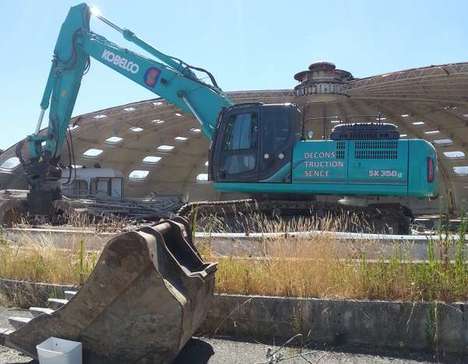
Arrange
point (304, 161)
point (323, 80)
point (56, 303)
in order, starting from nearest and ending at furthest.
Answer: point (56, 303) → point (304, 161) → point (323, 80)

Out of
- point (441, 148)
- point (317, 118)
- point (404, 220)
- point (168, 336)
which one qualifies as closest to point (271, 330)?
point (168, 336)

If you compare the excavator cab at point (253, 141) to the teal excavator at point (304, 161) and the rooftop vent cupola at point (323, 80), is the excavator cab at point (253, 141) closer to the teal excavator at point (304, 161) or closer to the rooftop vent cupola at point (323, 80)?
the teal excavator at point (304, 161)

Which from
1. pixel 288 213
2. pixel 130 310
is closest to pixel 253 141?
pixel 288 213

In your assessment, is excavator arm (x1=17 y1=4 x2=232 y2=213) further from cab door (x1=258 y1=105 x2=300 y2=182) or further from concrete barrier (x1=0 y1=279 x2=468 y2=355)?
concrete barrier (x1=0 y1=279 x2=468 y2=355)

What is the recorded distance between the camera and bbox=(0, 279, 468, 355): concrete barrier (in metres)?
4.66

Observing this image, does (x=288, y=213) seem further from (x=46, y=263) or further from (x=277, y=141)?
(x=46, y=263)

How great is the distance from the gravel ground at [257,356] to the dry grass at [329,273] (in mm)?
694

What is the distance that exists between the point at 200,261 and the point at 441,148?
45.8 meters

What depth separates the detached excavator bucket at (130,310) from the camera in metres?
4.13

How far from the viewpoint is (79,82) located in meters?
16.1

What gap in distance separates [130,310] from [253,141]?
8.00m

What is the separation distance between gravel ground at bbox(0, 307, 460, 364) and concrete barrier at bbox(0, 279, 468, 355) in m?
0.21

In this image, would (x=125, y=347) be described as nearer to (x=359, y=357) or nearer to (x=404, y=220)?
(x=359, y=357)

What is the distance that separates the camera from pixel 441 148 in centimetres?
4628
